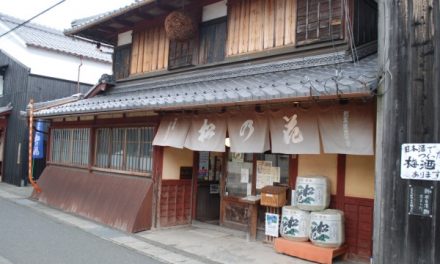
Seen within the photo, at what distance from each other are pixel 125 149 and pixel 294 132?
238 inches

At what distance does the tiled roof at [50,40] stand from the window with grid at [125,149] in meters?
9.62

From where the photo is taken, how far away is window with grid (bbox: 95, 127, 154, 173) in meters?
11.2

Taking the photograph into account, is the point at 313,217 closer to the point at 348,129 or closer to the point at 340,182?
the point at 340,182

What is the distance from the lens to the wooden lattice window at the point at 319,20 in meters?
8.48

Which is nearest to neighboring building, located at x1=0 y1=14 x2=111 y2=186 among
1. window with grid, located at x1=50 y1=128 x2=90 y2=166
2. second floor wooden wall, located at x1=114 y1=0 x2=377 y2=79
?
window with grid, located at x1=50 y1=128 x2=90 y2=166

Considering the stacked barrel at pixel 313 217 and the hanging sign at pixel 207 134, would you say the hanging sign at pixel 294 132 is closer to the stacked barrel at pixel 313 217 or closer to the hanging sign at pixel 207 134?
the stacked barrel at pixel 313 217

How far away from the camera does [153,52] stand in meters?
13.3

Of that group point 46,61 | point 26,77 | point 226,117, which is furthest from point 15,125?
point 226,117

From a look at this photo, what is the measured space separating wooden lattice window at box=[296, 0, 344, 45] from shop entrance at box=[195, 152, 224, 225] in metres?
4.71

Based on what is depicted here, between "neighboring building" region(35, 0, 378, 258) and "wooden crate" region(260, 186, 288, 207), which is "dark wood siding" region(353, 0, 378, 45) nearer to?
"neighboring building" region(35, 0, 378, 258)

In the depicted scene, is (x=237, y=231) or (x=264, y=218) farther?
(x=237, y=231)

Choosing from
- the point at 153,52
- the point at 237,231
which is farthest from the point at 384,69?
the point at 153,52

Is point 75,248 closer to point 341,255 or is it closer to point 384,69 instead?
point 341,255

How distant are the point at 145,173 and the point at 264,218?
3586 mm
